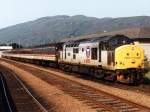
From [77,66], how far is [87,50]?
4855 millimetres

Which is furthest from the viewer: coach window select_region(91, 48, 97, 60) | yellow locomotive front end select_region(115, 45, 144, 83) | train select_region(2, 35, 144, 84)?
coach window select_region(91, 48, 97, 60)

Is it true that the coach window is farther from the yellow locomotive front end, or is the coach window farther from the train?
the yellow locomotive front end

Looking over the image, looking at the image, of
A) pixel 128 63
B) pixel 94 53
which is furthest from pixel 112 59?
pixel 94 53

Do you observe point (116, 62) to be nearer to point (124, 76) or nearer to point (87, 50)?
point (124, 76)

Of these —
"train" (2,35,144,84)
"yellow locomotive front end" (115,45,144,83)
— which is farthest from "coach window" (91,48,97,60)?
"yellow locomotive front end" (115,45,144,83)

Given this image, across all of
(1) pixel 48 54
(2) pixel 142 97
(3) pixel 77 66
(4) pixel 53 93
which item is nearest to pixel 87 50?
(3) pixel 77 66

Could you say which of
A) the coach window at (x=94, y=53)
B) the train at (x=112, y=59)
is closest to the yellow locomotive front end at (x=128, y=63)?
the train at (x=112, y=59)

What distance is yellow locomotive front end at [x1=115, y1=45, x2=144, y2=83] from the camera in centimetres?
2508

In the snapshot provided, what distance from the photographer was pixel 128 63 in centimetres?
2530

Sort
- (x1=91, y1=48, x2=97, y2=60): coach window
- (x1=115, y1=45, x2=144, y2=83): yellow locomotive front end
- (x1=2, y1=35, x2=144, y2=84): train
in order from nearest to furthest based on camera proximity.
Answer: (x1=115, y1=45, x2=144, y2=83): yellow locomotive front end, (x1=2, y1=35, x2=144, y2=84): train, (x1=91, y1=48, x2=97, y2=60): coach window

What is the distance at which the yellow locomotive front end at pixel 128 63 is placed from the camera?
987 inches

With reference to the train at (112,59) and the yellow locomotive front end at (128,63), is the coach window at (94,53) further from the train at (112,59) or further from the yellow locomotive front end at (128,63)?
the yellow locomotive front end at (128,63)

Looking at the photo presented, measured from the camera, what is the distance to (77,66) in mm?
36469

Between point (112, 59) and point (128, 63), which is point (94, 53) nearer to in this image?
point (112, 59)
